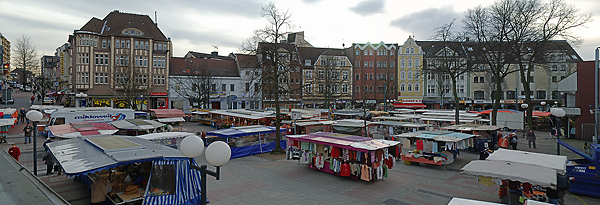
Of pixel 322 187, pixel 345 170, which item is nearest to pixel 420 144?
pixel 345 170

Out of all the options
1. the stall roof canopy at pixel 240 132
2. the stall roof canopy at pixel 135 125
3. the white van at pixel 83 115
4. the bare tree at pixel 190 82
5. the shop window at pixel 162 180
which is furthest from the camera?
the bare tree at pixel 190 82

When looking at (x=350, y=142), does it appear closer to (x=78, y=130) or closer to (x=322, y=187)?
(x=322, y=187)

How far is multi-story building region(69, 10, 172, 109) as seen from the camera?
159 feet

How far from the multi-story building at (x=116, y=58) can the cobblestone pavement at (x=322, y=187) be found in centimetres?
3629

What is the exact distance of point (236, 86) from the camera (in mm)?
57406

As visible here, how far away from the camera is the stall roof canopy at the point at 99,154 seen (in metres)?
8.26

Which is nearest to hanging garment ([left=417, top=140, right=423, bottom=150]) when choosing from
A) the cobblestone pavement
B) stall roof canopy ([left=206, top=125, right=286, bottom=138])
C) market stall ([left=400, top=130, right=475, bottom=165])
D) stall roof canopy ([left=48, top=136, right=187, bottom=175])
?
market stall ([left=400, top=130, right=475, bottom=165])

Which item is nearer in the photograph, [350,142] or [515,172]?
[515,172]

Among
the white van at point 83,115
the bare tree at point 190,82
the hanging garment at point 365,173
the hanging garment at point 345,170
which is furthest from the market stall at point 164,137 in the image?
the bare tree at point 190,82

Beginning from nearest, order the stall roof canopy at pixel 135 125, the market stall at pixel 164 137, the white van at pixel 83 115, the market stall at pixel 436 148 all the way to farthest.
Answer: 1. the market stall at pixel 436 148
2. the market stall at pixel 164 137
3. the stall roof canopy at pixel 135 125
4. the white van at pixel 83 115

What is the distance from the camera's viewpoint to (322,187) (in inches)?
482

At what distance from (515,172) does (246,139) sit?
45.1 feet

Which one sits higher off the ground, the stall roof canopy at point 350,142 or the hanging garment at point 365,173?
the stall roof canopy at point 350,142

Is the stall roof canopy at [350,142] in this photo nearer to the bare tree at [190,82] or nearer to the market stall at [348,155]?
the market stall at [348,155]
